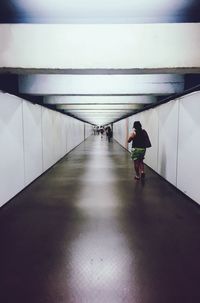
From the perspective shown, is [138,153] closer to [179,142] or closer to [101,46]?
[179,142]

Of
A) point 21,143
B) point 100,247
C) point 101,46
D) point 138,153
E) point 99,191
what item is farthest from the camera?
point 138,153

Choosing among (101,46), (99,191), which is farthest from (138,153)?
(101,46)

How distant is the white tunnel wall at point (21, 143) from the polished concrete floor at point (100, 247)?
44cm

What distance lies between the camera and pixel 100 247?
302 cm

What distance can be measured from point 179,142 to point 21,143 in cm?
352

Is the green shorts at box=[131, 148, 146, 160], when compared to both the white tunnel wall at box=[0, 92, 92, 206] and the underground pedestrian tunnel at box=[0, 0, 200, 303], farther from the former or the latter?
the white tunnel wall at box=[0, 92, 92, 206]

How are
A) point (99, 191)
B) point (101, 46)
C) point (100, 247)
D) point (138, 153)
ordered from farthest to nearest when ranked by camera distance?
point (138, 153) < point (99, 191) < point (100, 247) < point (101, 46)

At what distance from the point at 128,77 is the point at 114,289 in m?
4.33

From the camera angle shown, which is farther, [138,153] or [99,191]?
[138,153]

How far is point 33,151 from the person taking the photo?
6383 mm

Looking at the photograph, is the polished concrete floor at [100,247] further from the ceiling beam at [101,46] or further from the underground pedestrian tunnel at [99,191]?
the ceiling beam at [101,46]

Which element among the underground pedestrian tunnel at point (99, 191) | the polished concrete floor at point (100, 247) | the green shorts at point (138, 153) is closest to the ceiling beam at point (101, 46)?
the underground pedestrian tunnel at point (99, 191)

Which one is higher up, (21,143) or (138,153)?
(21,143)

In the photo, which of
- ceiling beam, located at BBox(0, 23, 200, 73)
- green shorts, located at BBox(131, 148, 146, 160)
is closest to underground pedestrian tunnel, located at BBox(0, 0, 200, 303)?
ceiling beam, located at BBox(0, 23, 200, 73)
